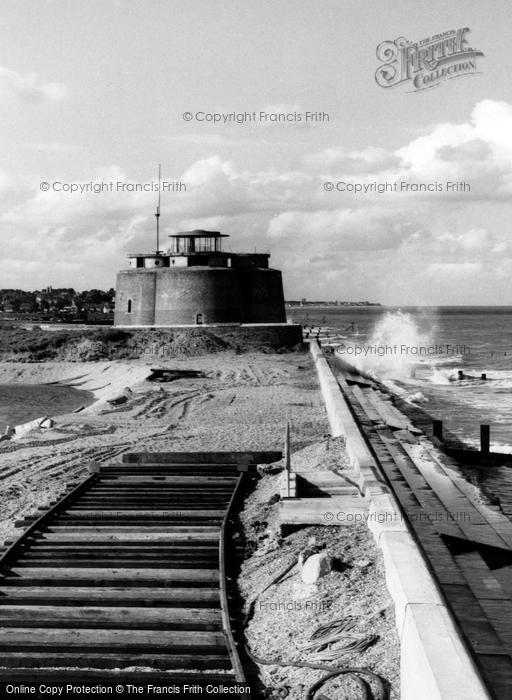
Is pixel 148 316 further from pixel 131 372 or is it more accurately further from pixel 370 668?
pixel 370 668

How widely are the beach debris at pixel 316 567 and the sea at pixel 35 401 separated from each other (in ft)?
58.3

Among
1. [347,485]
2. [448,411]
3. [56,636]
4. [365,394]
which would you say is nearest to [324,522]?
[347,485]

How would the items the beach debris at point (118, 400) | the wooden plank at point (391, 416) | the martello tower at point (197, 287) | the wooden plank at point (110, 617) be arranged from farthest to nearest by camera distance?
the martello tower at point (197, 287), the beach debris at point (118, 400), the wooden plank at point (391, 416), the wooden plank at point (110, 617)

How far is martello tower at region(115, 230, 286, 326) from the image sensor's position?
46375 mm

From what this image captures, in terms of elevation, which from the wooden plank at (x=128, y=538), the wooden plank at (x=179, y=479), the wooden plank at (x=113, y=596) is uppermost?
the wooden plank at (x=179, y=479)

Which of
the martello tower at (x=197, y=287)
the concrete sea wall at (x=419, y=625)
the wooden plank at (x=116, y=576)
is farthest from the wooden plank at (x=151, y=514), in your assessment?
the martello tower at (x=197, y=287)

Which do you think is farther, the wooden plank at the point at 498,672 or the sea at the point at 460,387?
the sea at the point at 460,387

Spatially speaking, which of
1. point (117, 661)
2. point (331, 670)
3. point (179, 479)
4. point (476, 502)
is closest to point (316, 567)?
point (331, 670)

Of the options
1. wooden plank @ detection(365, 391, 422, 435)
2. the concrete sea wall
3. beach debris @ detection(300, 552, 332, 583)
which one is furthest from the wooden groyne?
wooden plank @ detection(365, 391, 422, 435)

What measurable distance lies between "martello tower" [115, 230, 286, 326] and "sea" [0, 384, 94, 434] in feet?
34.1

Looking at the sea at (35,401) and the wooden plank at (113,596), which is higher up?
the wooden plank at (113,596)

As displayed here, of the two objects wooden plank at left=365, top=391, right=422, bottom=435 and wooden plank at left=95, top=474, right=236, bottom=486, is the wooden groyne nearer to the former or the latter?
wooden plank at left=95, top=474, right=236, bottom=486

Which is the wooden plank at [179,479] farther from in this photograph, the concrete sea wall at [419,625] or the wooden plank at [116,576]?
the wooden plank at [116,576]

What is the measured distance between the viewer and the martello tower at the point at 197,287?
46.4 meters
